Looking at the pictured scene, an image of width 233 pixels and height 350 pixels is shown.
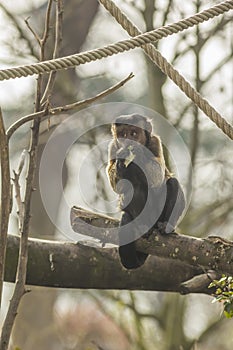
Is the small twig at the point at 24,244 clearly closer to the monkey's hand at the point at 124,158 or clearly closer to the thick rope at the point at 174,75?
the thick rope at the point at 174,75

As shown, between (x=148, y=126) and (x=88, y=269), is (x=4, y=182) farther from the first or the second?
(x=148, y=126)

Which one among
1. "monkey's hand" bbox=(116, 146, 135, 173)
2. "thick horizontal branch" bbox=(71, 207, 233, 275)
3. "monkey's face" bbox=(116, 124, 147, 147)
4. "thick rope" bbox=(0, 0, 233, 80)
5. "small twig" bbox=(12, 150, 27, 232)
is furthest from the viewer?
"monkey's face" bbox=(116, 124, 147, 147)

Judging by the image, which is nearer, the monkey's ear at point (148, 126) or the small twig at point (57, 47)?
the small twig at point (57, 47)

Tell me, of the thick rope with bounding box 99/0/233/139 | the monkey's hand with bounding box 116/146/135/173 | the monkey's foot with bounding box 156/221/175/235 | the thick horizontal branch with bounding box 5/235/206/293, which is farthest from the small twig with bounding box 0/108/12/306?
the monkey's hand with bounding box 116/146/135/173

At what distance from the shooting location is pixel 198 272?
4254 millimetres

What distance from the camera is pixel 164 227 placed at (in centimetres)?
394

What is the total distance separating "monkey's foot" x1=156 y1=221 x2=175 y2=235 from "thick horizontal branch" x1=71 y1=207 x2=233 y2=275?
0.28 ft

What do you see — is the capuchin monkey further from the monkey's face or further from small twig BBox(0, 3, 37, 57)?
small twig BBox(0, 3, 37, 57)

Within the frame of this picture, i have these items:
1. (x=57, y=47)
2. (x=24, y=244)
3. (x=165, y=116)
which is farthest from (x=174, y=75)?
(x=165, y=116)

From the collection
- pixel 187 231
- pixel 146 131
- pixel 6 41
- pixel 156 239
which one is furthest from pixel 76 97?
pixel 156 239

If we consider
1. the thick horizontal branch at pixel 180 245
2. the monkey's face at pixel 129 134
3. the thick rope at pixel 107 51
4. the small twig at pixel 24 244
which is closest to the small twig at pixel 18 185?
the small twig at pixel 24 244

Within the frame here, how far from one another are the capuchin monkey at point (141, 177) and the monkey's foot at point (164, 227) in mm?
30

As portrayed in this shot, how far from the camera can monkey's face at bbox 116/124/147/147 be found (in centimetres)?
428

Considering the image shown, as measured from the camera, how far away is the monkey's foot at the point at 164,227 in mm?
3854
